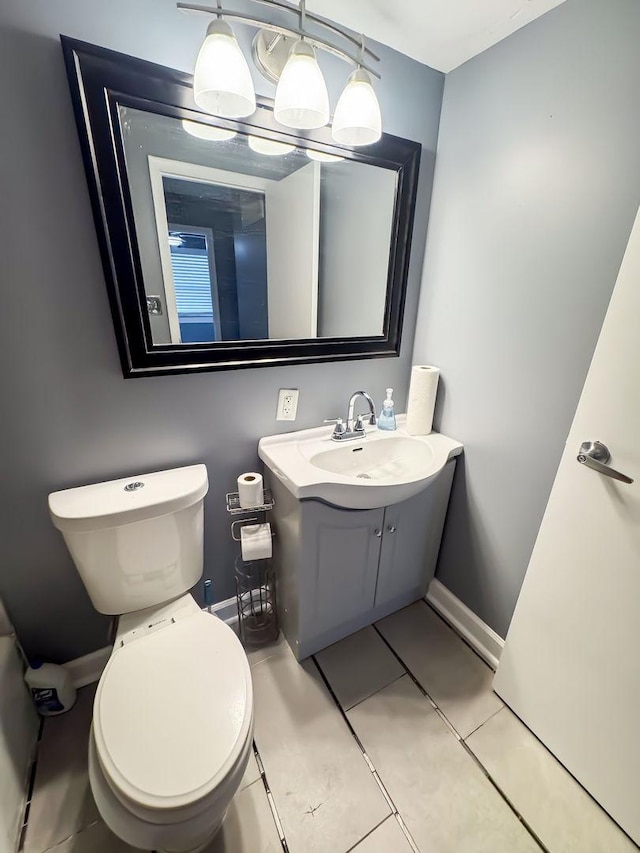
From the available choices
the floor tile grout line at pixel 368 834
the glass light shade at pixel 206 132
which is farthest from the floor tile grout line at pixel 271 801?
the glass light shade at pixel 206 132

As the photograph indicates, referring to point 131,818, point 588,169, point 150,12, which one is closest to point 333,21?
point 150,12

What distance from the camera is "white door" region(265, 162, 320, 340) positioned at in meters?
1.16

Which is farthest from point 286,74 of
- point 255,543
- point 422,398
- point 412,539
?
point 412,539

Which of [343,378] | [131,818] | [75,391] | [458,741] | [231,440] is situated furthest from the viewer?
[343,378]

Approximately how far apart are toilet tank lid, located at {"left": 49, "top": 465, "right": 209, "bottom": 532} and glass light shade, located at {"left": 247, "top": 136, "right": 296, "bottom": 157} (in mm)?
1013

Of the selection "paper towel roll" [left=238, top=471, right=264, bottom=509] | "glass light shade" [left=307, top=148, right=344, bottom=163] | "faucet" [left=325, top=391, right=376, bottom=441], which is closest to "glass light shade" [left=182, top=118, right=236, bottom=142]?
"glass light shade" [left=307, top=148, right=344, bottom=163]

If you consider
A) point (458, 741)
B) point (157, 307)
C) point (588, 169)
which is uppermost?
point (588, 169)

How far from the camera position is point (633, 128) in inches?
32.5

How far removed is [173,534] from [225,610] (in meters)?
0.63

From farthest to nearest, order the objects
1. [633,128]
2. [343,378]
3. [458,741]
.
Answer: [343,378] < [458,741] < [633,128]

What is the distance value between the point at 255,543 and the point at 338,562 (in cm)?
30

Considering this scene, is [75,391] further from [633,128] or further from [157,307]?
[633,128]

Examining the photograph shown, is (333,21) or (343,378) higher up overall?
(333,21)

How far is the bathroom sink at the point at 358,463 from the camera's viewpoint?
1085mm
